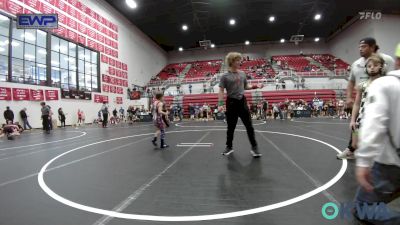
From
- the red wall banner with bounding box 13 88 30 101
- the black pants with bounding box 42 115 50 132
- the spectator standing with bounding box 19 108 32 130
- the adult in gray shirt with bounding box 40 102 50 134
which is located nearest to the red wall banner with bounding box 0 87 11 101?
the red wall banner with bounding box 13 88 30 101

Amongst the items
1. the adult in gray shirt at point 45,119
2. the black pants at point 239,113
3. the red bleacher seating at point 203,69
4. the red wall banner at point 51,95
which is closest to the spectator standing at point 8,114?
the adult in gray shirt at point 45,119

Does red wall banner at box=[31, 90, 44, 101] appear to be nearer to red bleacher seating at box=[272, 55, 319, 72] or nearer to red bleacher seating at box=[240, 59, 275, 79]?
red bleacher seating at box=[240, 59, 275, 79]

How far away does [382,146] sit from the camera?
1446 mm

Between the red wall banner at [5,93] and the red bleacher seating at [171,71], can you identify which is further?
the red bleacher seating at [171,71]

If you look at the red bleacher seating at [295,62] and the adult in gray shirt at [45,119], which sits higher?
the red bleacher seating at [295,62]

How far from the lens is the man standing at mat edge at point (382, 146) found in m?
1.44

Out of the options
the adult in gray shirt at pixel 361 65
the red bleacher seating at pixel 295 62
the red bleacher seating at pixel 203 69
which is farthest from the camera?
the red bleacher seating at pixel 203 69

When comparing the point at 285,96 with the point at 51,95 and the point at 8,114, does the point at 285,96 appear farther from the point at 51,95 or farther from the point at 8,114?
the point at 8,114

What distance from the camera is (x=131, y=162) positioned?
4648 mm

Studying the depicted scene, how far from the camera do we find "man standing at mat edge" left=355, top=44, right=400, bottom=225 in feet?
4.72

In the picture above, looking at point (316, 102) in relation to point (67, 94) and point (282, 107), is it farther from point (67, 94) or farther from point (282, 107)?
point (67, 94)

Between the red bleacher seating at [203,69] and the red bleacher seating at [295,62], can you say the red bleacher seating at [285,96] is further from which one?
the red bleacher seating at [203,69]

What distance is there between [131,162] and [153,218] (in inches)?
99.5

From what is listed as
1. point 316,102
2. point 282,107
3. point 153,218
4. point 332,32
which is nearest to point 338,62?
point 332,32
